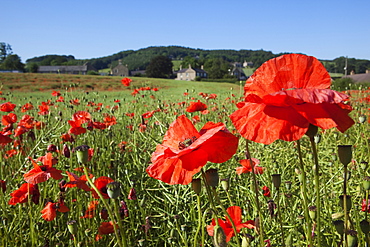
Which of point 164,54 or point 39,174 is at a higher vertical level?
point 164,54

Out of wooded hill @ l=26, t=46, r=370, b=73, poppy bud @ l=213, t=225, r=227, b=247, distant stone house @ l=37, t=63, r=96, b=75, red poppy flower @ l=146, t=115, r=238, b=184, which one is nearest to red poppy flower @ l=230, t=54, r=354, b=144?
red poppy flower @ l=146, t=115, r=238, b=184

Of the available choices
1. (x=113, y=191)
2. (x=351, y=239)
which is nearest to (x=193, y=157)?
(x=113, y=191)

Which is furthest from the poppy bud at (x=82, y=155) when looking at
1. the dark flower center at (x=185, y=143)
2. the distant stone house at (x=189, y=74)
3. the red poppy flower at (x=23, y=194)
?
the distant stone house at (x=189, y=74)

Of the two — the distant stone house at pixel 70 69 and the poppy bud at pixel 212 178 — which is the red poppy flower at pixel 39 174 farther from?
the distant stone house at pixel 70 69

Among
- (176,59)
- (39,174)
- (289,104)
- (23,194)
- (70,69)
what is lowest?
(23,194)

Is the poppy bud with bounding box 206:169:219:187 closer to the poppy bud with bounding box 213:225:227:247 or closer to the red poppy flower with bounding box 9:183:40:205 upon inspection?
the poppy bud with bounding box 213:225:227:247

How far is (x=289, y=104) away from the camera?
0.57 meters

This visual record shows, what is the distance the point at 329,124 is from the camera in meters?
0.54

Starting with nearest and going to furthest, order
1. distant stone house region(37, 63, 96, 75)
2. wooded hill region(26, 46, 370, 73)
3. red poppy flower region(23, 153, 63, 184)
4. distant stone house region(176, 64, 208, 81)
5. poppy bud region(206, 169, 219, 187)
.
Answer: poppy bud region(206, 169, 219, 187) → red poppy flower region(23, 153, 63, 184) → distant stone house region(37, 63, 96, 75) → distant stone house region(176, 64, 208, 81) → wooded hill region(26, 46, 370, 73)

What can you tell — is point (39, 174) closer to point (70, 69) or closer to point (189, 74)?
point (70, 69)

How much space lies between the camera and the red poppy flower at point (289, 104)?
0.54 metres

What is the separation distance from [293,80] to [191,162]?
285 millimetres

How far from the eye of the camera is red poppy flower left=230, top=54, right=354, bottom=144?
54 cm

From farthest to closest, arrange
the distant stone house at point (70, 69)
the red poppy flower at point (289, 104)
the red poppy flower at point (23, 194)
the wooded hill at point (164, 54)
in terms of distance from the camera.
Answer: the wooded hill at point (164, 54), the distant stone house at point (70, 69), the red poppy flower at point (23, 194), the red poppy flower at point (289, 104)
